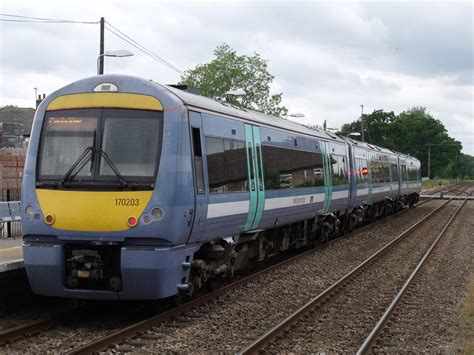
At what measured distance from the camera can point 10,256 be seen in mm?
10125

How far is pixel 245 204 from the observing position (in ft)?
32.5

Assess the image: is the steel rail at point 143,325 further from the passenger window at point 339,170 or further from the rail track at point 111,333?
the passenger window at point 339,170

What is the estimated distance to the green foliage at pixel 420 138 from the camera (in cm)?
11319

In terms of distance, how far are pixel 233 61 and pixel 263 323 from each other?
1595 inches

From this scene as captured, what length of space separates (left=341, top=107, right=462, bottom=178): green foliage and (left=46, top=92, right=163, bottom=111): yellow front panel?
4173 inches

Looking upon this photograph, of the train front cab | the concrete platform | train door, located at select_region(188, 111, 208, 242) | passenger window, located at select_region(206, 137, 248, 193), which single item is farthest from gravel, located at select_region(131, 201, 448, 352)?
the concrete platform

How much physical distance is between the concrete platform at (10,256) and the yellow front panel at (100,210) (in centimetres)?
124

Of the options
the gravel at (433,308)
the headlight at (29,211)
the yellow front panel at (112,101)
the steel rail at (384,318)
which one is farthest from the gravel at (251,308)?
the yellow front panel at (112,101)

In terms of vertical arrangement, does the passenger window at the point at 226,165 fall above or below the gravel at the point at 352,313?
above

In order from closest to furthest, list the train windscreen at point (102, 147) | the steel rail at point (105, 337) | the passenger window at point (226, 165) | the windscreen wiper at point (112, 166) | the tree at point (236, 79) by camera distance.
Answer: the steel rail at point (105, 337), the windscreen wiper at point (112, 166), the train windscreen at point (102, 147), the passenger window at point (226, 165), the tree at point (236, 79)

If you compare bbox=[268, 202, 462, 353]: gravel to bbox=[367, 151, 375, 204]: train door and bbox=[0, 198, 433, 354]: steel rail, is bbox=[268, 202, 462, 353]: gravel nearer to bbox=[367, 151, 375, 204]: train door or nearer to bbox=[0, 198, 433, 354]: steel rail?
bbox=[0, 198, 433, 354]: steel rail

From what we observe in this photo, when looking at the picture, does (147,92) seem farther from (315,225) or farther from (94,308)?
(315,225)

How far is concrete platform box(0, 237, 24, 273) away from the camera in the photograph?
813 centimetres

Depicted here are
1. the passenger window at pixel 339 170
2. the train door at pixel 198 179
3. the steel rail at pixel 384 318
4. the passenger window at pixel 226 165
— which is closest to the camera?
the steel rail at pixel 384 318
